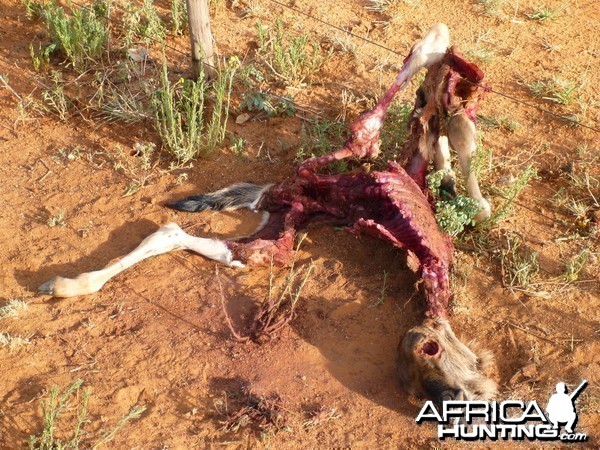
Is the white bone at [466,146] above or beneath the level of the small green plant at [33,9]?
above

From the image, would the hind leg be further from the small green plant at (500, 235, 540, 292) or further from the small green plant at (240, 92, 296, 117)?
the small green plant at (500, 235, 540, 292)

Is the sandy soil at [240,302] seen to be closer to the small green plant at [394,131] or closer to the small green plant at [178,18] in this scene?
the small green plant at [394,131]

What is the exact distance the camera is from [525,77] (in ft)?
19.7

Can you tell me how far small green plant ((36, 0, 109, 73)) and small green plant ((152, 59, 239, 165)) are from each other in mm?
790

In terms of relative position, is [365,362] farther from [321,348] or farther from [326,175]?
[326,175]

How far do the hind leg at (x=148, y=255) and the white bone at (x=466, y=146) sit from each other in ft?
4.97

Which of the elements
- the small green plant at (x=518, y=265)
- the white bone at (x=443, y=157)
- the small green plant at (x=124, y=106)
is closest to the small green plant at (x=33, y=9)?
the small green plant at (x=124, y=106)

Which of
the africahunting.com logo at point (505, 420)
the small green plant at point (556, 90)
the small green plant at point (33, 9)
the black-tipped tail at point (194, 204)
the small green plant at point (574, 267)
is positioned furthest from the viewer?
the small green plant at point (33, 9)

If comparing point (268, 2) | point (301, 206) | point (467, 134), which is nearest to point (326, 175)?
point (301, 206)

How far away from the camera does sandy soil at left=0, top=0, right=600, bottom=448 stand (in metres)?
3.79

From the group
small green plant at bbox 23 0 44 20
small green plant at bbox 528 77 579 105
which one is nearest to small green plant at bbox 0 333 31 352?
small green plant at bbox 23 0 44 20

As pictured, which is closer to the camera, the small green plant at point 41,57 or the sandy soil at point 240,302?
the sandy soil at point 240,302

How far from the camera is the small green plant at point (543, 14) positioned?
21.4ft

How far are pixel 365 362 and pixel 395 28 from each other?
11.7 feet
